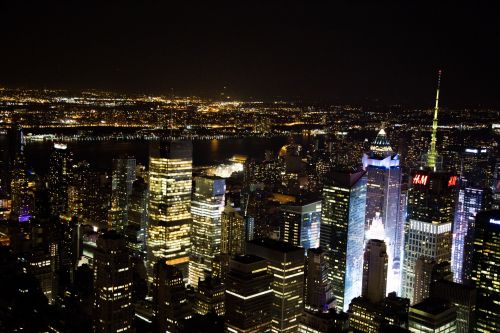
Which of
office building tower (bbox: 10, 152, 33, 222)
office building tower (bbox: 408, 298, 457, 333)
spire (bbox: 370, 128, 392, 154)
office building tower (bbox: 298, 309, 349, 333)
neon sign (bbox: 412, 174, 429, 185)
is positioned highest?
spire (bbox: 370, 128, 392, 154)

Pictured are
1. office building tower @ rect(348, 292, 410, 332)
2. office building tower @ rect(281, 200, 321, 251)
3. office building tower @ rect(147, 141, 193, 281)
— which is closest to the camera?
office building tower @ rect(348, 292, 410, 332)

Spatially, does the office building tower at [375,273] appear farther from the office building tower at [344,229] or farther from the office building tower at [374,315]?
the office building tower at [374,315]

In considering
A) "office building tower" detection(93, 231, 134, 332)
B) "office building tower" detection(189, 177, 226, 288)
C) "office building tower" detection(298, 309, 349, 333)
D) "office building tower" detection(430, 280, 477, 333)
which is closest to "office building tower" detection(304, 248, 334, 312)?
"office building tower" detection(298, 309, 349, 333)

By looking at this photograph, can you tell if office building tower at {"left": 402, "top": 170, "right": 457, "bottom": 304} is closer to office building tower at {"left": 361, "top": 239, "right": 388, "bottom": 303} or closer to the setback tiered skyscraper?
the setback tiered skyscraper

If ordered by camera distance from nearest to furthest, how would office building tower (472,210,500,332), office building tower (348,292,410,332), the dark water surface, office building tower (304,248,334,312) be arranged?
office building tower (348,292,410,332) → office building tower (472,210,500,332) → office building tower (304,248,334,312) → the dark water surface

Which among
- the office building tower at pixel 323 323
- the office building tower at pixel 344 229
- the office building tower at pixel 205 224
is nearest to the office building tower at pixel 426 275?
the office building tower at pixel 344 229

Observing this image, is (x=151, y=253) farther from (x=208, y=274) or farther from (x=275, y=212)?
(x=275, y=212)
